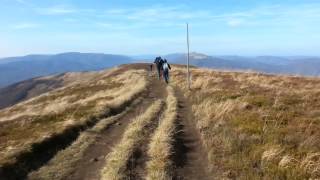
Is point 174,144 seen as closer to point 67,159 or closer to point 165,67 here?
point 67,159

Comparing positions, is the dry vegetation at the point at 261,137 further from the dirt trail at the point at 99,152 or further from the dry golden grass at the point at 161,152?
the dirt trail at the point at 99,152

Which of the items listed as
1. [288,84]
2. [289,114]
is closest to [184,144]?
[289,114]

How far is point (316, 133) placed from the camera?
17.9 m

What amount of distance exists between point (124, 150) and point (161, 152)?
4.42 ft

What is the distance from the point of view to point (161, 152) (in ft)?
50.9

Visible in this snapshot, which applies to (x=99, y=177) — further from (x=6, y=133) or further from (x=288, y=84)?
(x=288, y=84)

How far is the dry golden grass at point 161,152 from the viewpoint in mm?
13266

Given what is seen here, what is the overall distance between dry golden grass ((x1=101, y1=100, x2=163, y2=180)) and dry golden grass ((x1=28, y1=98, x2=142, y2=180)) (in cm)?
117

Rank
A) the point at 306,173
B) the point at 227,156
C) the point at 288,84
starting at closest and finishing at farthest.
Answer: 1. the point at 306,173
2. the point at 227,156
3. the point at 288,84

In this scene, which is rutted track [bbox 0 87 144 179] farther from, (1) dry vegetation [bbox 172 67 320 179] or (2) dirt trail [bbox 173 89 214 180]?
(1) dry vegetation [bbox 172 67 320 179]

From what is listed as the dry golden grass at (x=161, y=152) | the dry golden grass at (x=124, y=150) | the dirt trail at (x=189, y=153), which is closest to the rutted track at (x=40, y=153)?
the dry golden grass at (x=124, y=150)

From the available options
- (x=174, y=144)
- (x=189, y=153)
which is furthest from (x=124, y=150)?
(x=189, y=153)

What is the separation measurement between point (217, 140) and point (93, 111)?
1079cm

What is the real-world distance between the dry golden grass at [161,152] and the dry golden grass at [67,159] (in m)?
2.46
